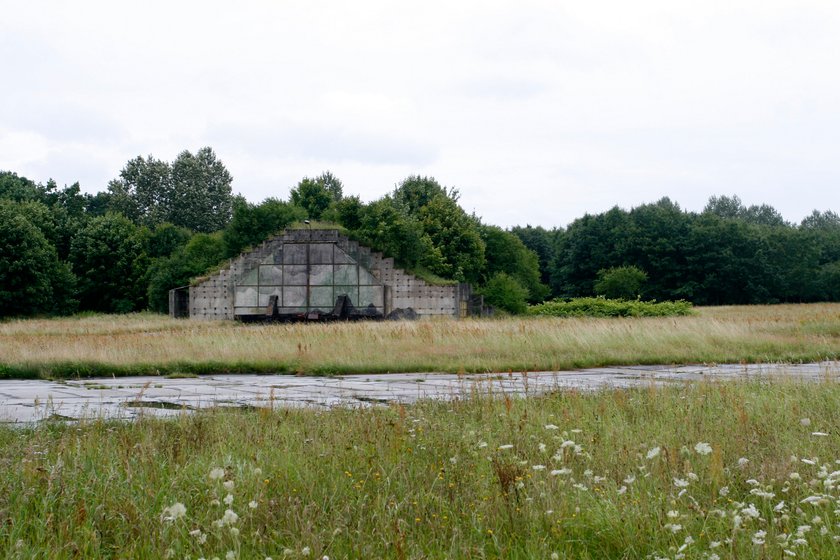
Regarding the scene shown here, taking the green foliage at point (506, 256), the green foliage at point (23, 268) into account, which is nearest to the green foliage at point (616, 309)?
the green foliage at point (506, 256)

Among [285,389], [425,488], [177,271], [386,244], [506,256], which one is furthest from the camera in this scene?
[506,256]

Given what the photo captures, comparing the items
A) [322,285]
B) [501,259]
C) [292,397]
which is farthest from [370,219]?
[292,397]

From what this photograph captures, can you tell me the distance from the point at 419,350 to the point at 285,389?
25.0 ft

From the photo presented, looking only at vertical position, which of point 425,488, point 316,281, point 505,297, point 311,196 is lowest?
point 425,488

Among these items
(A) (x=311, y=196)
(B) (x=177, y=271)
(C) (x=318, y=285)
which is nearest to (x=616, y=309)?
(C) (x=318, y=285)

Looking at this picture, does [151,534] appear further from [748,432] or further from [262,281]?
[262,281]

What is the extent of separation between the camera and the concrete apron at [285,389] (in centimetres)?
1087

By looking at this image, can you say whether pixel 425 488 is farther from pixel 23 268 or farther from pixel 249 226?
pixel 23 268

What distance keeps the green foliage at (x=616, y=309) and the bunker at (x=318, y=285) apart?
321 inches

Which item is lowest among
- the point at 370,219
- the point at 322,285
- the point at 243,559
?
the point at 243,559

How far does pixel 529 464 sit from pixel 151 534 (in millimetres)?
2772

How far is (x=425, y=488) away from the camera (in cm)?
600

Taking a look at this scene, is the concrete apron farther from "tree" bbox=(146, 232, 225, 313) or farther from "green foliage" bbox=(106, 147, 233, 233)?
"green foliage" bbox=(106, 147, 233, 233)

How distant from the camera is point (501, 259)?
9225 cm
